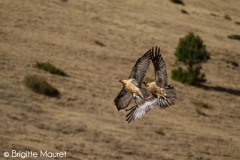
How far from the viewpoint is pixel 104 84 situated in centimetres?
2303

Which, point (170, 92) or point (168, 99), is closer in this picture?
point (168, 99)

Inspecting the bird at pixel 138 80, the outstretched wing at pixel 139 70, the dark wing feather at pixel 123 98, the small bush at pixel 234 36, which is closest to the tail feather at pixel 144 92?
the bird at pixel 138 80

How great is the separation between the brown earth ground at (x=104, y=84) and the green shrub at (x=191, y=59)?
438 millimetres

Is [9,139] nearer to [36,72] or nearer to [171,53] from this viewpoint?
[36,72]

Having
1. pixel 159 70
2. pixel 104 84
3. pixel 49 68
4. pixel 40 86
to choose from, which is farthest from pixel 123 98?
pixel 49 68

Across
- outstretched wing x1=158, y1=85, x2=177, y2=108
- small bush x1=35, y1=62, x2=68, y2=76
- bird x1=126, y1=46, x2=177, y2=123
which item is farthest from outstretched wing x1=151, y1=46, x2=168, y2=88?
small bush x1=35, y1=62, x2=68, y2=76

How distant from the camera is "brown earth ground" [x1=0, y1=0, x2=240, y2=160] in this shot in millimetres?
18680

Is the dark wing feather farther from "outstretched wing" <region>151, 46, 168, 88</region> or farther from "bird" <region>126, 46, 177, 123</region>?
"outstretched wing" <region>151, 46, 168, 88</region>

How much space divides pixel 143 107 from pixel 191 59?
17817mm

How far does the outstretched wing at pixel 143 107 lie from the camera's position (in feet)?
28.3

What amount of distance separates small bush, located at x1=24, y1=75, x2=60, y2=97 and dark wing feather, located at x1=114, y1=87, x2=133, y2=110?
1160cm

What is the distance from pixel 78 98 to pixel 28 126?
10.8 feet

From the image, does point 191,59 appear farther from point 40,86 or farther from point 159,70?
point 159,70

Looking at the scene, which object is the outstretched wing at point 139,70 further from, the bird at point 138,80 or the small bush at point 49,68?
the small bush at point 49,68
